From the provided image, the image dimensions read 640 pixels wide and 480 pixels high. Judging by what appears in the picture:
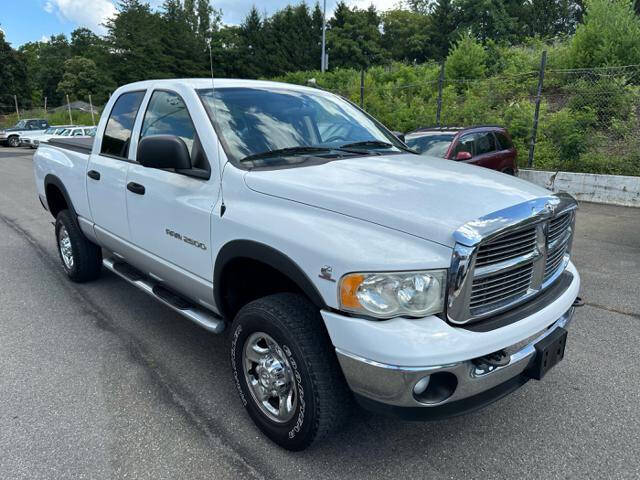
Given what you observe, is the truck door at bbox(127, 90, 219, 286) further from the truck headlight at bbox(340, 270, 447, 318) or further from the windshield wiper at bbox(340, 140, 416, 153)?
the truck headlight at bbox(340, 270, 447, 318)

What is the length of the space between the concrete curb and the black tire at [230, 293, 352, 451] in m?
8.70

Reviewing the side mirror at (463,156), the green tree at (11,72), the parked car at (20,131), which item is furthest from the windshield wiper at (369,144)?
the green tree at (11,72)

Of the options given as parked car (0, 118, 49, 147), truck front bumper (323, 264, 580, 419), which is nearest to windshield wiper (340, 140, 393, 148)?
truck front bumper (323, 264, 580, 419)

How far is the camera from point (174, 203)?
3139 millimetres

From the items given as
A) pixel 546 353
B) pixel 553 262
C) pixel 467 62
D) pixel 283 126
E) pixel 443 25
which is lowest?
pixel 546 353

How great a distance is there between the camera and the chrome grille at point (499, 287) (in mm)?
2172

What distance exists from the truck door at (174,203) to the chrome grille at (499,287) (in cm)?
153

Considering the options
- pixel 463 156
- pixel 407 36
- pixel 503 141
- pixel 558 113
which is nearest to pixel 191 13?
pixel 407 36

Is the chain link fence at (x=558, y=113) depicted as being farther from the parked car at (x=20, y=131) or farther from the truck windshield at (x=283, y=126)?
the parked car at (x=20, y=131)

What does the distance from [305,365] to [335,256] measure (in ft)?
1.80

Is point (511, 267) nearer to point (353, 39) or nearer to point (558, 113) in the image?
point (558, 113)

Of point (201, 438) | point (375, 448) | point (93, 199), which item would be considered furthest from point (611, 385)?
point (93, 199)

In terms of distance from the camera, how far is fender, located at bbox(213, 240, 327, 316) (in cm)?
225

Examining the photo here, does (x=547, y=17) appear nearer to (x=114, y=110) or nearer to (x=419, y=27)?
(x=419, y=27)
